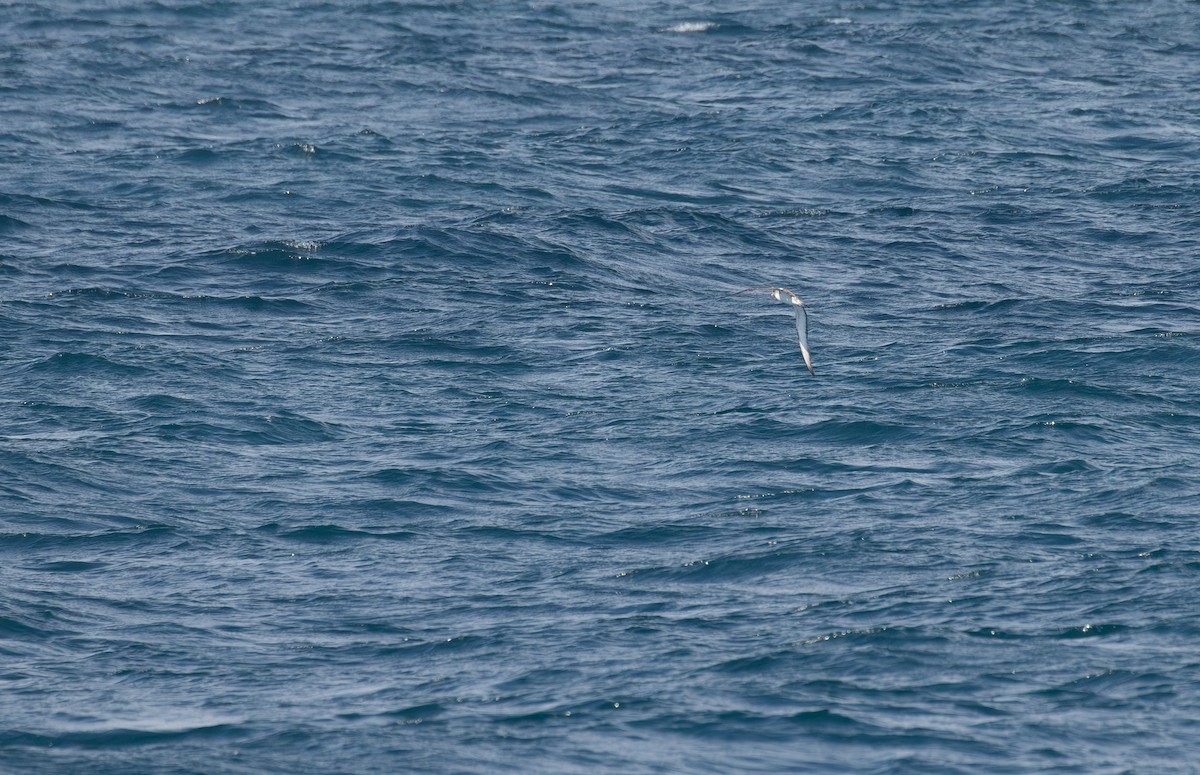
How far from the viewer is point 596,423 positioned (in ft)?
87.2

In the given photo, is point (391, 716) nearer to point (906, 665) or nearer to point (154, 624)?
point (154, 624)

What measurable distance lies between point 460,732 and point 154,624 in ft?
15.5

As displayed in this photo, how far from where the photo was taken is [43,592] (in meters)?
21.5

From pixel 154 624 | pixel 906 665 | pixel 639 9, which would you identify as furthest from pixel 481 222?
pixel 639 9

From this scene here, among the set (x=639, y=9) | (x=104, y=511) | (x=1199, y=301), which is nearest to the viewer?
(x=104, y=511)

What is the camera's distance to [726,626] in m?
20.3

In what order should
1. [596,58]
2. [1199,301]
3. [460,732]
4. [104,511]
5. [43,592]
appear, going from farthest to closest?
1. [596,58]
2. [1199,301]
3. [104,511]
4. [43,592]
5. [460,732]

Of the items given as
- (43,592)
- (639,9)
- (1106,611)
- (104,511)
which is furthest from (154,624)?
(639,9)

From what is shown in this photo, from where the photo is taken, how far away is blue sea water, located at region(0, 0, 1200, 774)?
18672mm

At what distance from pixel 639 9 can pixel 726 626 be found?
134 ft

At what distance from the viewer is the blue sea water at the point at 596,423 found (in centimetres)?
1867

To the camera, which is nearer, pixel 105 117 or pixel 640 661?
pixel 640 661

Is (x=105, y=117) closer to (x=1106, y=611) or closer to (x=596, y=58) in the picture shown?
(x=596, y=58)

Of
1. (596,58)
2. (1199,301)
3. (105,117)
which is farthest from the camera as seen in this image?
(596,58)
